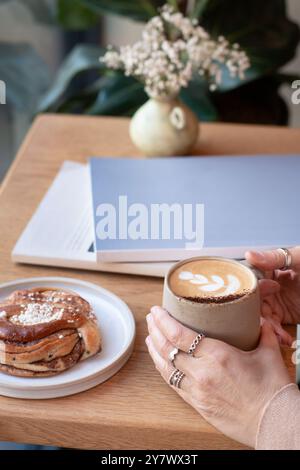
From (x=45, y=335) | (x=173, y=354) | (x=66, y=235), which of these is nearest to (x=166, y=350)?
(x=173, y=354)

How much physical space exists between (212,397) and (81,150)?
26.3 inches

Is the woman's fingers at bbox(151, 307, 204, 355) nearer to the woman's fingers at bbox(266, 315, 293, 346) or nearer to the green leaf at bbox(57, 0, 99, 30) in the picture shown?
the woman's fingers at bbox(266, 315, 293, 346)

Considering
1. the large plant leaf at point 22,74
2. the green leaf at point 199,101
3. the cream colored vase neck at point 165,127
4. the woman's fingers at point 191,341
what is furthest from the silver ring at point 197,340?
the large plant leaf at point 22,74

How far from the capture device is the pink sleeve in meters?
0.66

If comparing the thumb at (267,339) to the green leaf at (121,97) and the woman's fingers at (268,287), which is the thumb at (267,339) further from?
the green leaf at (121,97)

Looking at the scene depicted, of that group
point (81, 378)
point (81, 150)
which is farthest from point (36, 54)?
point (81, 378)

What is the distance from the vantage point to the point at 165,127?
3.75 ft

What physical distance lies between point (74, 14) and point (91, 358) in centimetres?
139

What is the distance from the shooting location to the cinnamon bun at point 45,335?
0.70 m

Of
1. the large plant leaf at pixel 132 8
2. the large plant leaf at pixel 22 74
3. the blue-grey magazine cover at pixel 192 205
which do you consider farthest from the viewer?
the large plant leaf at pixel 22 74

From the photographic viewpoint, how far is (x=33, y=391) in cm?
69

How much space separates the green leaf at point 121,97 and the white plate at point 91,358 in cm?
84

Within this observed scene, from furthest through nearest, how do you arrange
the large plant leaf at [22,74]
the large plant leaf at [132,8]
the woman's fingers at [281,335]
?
the large plant leaf at [22,74], the large plant leaf at [132,8], the woman's fingers at [281,335]
